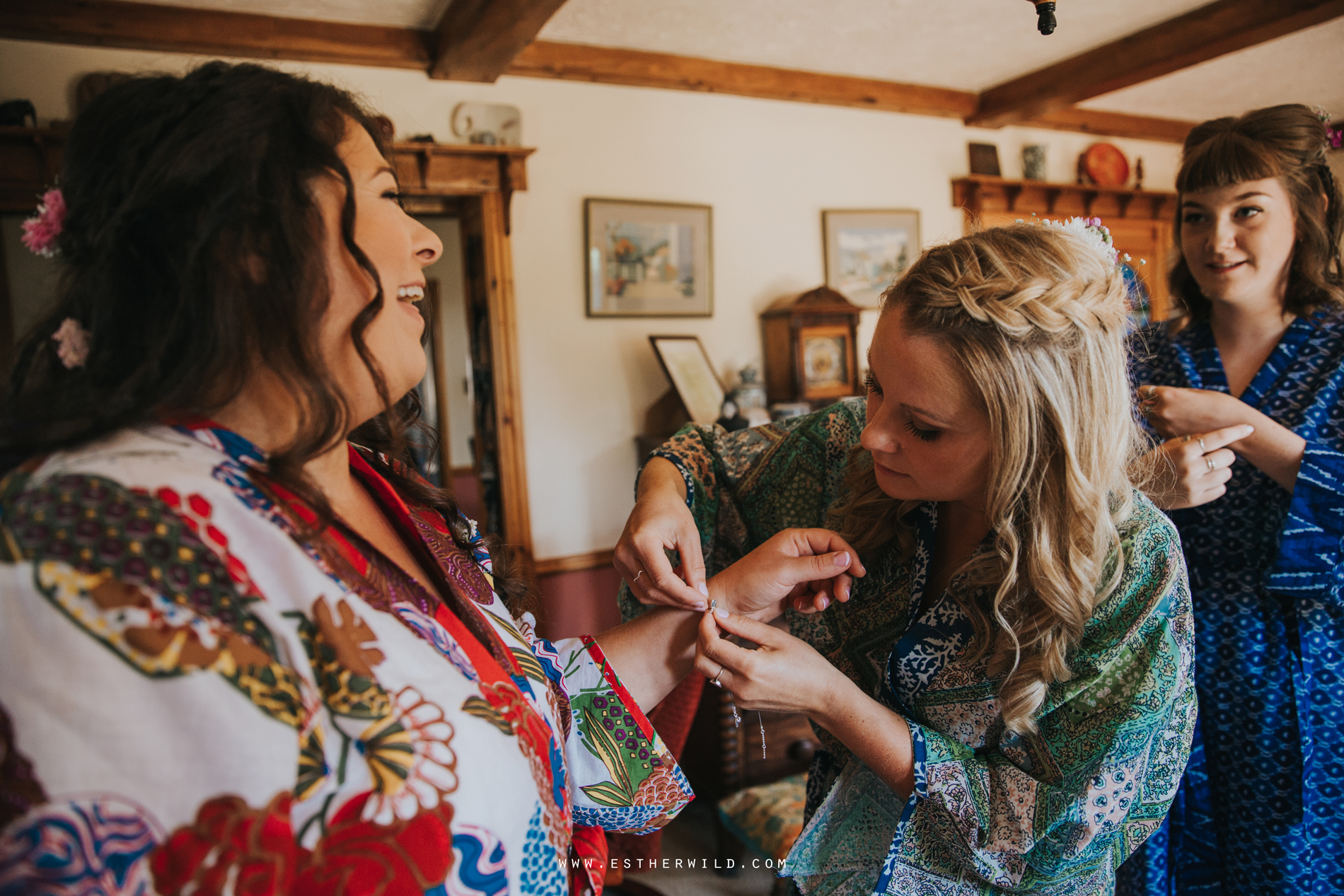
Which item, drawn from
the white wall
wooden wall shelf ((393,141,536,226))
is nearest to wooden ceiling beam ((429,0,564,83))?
the white wall

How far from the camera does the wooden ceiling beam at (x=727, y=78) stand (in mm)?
3443

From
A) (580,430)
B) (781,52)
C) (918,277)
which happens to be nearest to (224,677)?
(918,277)

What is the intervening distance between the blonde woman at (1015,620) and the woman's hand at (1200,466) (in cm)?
35

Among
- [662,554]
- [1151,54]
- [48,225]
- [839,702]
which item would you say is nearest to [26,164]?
[48,225]

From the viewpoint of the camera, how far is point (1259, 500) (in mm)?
1567

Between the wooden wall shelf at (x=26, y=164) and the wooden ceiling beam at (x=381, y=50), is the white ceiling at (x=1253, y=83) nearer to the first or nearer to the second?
the wooden ceiling beam at (x=381, y=50)

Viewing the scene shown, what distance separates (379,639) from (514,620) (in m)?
0.47

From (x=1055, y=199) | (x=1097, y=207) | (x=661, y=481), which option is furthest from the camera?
(x=1097, y=207)

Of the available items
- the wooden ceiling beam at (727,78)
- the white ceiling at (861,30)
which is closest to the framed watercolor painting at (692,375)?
the wooden ceiling beam at (727,78)

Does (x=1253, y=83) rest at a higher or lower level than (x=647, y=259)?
higher

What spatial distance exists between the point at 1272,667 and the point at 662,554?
1.20m

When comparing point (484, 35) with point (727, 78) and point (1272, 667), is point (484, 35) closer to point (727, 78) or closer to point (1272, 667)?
point (727, 78)

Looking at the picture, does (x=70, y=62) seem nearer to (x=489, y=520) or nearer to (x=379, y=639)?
(x=489, y=520)

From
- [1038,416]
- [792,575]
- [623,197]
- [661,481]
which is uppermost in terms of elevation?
[623,197]
